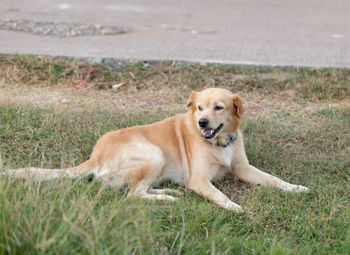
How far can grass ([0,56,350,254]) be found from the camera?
301cm

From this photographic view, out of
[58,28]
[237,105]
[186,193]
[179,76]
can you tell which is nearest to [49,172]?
[186,193]

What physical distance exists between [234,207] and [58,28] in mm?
5974

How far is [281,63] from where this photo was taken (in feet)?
24.1

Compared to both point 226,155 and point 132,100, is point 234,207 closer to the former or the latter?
point 226,155

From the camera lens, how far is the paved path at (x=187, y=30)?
7.72 m

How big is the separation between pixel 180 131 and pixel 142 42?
12.5 ft

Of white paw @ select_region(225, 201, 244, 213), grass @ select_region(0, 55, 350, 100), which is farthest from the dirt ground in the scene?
white paw @ select_region(225, 201, 244, 213)

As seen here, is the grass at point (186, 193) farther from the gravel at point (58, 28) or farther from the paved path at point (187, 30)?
the gravel at point (58, 28)

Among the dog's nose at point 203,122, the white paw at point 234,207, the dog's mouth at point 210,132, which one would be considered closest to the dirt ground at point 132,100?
the dog's mouth at point 210,132

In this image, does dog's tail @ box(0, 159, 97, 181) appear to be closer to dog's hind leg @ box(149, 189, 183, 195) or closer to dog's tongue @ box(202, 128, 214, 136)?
dog's hind leg @ box(149, 189, 183, 195)

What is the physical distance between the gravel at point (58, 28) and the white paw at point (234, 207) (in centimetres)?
544

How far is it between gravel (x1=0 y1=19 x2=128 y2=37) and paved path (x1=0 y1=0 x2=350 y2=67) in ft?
0.06

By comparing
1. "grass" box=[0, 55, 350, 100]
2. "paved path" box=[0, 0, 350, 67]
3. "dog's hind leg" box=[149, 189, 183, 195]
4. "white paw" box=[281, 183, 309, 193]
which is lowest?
"dog's hind leg" box=[149, 189, 183, 195]

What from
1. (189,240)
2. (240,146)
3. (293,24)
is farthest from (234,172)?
(293,24)
